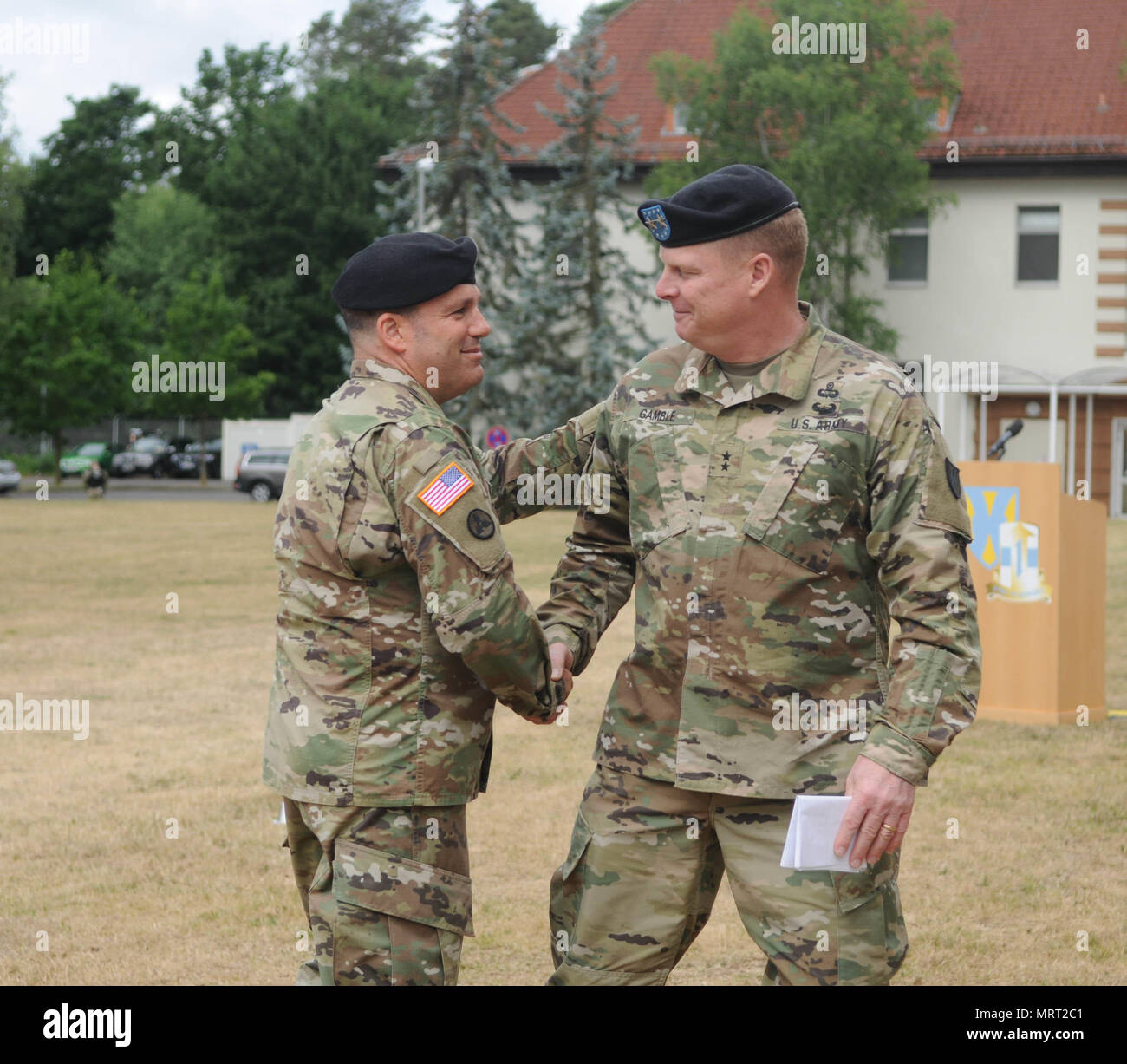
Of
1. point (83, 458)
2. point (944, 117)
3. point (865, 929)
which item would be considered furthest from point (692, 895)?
point (83, 458)

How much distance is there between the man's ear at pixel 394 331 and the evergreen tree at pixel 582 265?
31384 millimetres

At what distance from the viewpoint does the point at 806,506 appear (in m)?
3.41

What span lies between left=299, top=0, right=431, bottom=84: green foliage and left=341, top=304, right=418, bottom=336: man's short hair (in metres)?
69.5

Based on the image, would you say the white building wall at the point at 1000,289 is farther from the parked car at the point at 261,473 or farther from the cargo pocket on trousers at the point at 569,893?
the cargo pocket on trousers at the point at 569,893

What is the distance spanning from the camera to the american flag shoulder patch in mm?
3342

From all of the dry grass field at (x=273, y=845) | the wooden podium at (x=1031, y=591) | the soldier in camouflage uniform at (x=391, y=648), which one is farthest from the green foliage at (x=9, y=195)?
the soldier in camouflage uniform at (x=391, y=648)

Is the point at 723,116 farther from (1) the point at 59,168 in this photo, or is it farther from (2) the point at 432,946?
(1) the point at 59,168

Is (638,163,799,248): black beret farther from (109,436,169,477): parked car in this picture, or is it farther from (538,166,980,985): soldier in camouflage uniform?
(109,436,169,477): parked car

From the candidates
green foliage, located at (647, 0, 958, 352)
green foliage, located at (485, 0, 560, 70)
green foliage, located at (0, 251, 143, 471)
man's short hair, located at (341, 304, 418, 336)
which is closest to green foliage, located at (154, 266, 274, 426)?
green foliage, located at (0, 251, 143, 471)

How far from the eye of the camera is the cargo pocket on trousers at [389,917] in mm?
3377

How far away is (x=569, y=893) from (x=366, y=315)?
58.8 inches

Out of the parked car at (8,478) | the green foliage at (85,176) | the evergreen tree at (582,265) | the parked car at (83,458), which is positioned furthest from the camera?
the green foliage at (85,176)
